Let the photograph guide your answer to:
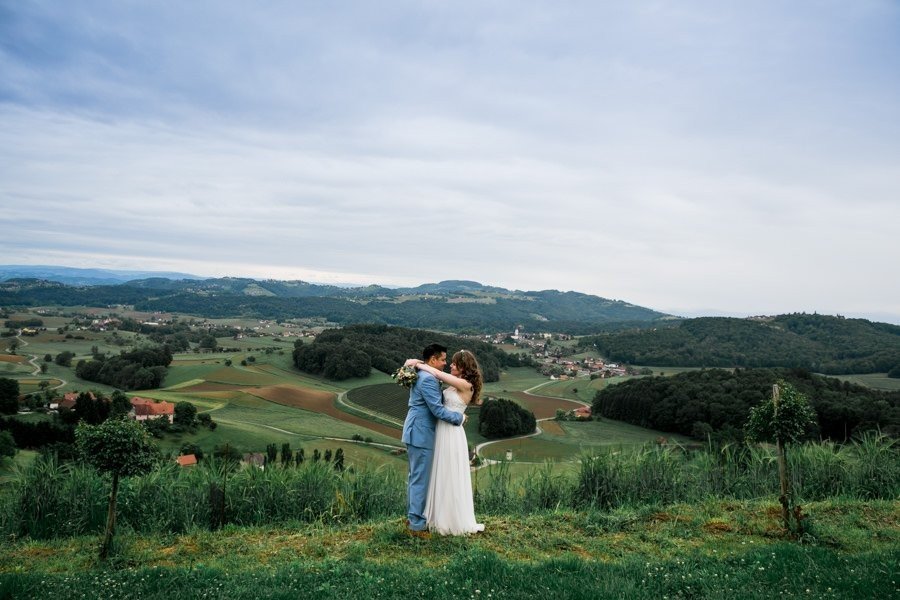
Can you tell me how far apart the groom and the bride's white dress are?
9 cm

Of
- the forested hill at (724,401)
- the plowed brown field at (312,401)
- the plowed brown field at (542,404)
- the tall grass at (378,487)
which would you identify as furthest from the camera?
the plowed brown field at (542,404)

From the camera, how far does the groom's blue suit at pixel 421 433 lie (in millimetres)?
6477

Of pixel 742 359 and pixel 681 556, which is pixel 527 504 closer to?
pixel 681 556

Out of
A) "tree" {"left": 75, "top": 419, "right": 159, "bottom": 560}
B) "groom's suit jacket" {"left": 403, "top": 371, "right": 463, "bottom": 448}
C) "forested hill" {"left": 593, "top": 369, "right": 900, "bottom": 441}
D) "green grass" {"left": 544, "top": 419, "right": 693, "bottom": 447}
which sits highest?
"groom's suit jacket" {"left": 403, "top": 371, "right": 463, "bottom": 448}

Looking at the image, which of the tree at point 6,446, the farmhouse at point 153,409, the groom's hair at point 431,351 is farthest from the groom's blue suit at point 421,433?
the farmhouse at point 153,409

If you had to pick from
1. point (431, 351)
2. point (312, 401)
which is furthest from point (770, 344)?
point (431, 351)

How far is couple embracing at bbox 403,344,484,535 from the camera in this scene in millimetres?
6449

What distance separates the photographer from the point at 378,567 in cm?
519

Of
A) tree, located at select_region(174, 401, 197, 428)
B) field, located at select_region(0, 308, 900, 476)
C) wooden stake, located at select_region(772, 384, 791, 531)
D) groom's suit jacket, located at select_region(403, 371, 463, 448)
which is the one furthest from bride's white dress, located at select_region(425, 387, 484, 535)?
tree, located at select_region(174, 401, 197, 428)

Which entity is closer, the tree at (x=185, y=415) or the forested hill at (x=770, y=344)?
the tree at (x=185, y=415)

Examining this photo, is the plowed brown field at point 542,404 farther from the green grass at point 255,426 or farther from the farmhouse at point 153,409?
the farmhouse at point 153,409

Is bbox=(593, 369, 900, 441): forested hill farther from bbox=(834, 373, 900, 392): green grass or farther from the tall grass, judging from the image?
the tall grass

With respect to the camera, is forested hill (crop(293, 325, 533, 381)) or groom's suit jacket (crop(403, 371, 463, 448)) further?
forested hill (crop(293, 325, 533, 381))

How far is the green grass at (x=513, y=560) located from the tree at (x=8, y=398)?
1645 inches
